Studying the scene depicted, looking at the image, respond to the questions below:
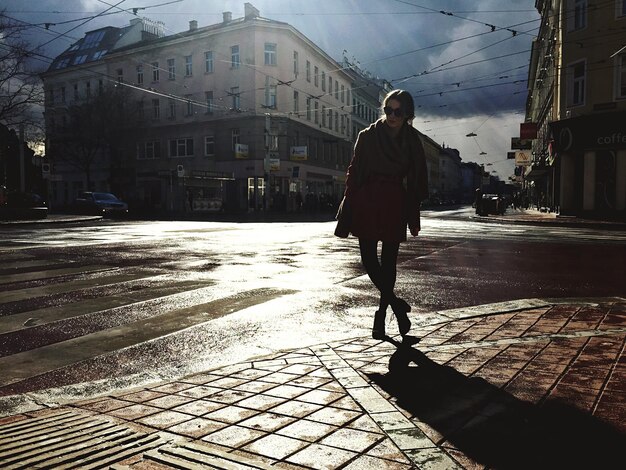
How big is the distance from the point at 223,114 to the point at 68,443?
43.5m

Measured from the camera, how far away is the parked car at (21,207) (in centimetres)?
2773

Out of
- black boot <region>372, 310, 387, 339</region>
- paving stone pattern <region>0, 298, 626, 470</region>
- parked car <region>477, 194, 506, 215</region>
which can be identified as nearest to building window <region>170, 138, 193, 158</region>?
parked car <region>477, 194, 506, 215</region>

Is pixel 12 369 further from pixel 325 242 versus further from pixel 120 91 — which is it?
pixel 120 91

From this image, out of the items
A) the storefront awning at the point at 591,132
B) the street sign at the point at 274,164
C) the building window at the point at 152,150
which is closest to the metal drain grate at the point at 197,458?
the storefront awning at the point at 591,132

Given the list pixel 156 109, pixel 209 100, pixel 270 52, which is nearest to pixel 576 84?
pixel 270 52

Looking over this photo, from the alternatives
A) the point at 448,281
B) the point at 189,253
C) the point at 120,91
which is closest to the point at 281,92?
the point at 120,91

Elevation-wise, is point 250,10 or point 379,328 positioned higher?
point 250,10

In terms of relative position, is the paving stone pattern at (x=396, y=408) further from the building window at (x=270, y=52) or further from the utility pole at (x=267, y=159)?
the building window at (x=270, y=52)

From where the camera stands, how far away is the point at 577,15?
27.3 meters

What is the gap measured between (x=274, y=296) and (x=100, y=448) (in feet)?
12.0

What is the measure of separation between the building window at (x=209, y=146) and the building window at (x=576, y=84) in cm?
2733

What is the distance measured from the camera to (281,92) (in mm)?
43375

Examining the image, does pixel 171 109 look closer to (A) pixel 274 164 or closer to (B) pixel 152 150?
(B) pixel 152 150

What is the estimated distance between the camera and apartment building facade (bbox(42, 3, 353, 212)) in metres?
42.1
